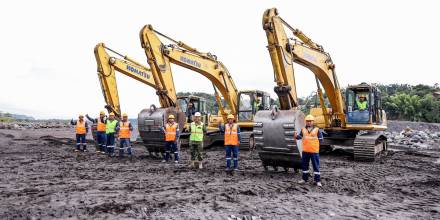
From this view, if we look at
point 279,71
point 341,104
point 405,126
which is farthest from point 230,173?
point 405,126

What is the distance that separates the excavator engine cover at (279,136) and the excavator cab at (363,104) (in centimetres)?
555

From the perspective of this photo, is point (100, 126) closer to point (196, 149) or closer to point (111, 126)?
point (111, 126)

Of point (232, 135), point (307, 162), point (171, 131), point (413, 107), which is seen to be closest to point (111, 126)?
point (171, 131)

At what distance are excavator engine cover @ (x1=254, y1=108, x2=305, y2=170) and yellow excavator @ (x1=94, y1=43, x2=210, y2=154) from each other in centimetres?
452

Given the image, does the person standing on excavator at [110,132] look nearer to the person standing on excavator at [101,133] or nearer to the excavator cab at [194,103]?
the person standing on excavator at [101,133]

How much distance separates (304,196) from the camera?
7.05 m

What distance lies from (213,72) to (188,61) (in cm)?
153

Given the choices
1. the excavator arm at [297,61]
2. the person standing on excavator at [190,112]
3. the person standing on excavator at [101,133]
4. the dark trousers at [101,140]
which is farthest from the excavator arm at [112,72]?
the excavator arm at [297,61]

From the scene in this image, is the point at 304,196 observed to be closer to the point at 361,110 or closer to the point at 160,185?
the point at 160,185

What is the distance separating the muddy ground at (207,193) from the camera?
5.77 meters

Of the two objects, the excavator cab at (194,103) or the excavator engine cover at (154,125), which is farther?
the excavator cab at (194,103)

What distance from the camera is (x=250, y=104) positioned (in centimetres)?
1680

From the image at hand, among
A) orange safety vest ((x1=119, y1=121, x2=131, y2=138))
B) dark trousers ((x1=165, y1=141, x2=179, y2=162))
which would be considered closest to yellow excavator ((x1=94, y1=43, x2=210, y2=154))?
dark trousers ((x1=165, y1=141, x2=179, y2=162))

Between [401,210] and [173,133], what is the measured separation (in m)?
7.22
